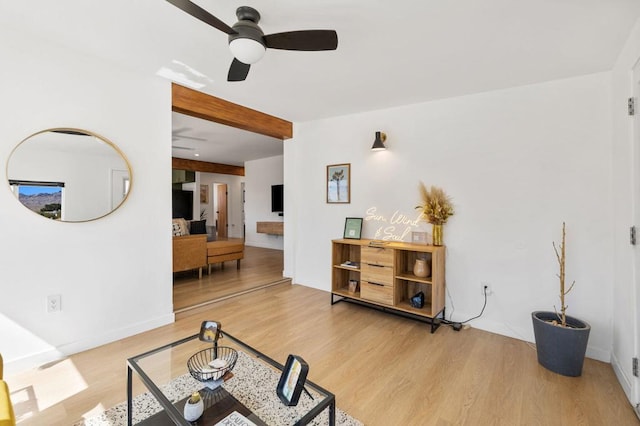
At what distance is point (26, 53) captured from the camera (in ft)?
6.97

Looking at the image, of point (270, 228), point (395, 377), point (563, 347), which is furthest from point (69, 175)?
point (270, 228)

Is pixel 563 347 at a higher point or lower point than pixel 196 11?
lower

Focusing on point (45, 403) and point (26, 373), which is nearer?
point (45, 403)

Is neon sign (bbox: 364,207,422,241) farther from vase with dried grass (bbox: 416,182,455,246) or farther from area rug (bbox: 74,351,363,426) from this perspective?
area rug (bbox: 74,351,363,426)

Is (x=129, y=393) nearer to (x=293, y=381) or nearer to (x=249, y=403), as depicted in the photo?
(x=249, y=403)

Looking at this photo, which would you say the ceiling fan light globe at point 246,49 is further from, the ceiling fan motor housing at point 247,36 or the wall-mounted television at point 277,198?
the wall-mounted television at point 277,198

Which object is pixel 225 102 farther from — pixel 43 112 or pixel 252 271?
pixel 252 271

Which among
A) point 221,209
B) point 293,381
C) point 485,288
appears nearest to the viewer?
point 293,381

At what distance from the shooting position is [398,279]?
314cm

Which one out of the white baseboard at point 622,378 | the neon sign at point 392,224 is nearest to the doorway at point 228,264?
the neon sign at point 392,224

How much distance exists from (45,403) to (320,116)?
3785mm

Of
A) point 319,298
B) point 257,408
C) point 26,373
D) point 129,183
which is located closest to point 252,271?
point 319,298

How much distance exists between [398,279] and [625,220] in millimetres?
1844

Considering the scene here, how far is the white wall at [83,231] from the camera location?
2098mm
